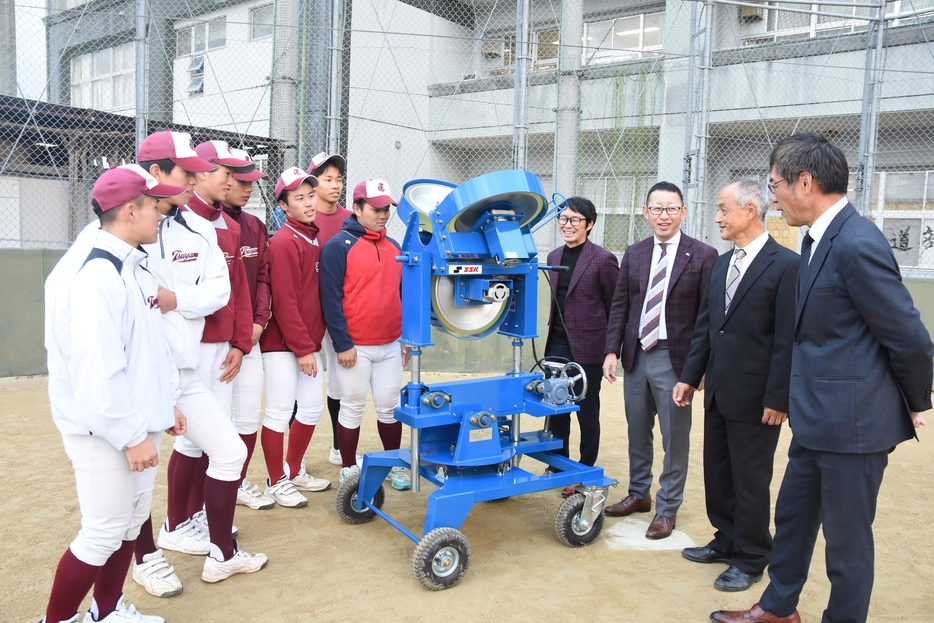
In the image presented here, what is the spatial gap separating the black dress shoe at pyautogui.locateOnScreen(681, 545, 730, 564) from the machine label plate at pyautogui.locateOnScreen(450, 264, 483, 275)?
166cm

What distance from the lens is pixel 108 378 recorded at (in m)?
2.01

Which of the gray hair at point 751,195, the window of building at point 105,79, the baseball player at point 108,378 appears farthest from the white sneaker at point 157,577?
the window of building at point 105,79

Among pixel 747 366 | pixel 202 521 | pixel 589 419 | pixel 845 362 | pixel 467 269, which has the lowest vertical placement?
pixel 202 521

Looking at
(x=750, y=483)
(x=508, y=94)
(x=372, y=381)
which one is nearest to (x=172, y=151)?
(x=372, y=381)

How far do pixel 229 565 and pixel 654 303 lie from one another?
92.3 inches

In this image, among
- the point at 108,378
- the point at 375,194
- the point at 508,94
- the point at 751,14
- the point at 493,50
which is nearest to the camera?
the point at 108,378

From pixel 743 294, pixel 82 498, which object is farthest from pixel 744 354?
pixel 82 498

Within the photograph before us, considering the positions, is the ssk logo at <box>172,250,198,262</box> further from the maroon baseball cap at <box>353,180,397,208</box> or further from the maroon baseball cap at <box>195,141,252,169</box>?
the maroon baseball cap at <box>353,180,397,208</box>

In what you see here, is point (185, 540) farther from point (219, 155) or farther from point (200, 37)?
point (200, 37)

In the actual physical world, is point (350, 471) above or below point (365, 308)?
below

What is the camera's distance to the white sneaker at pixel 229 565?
9.43ft

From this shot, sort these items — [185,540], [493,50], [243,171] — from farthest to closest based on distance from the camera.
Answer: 1. [493,50]
2. [243,171]
3. [185,540]

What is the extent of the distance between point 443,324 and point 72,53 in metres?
12.3

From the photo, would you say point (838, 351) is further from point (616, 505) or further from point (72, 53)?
point (72, 53)
